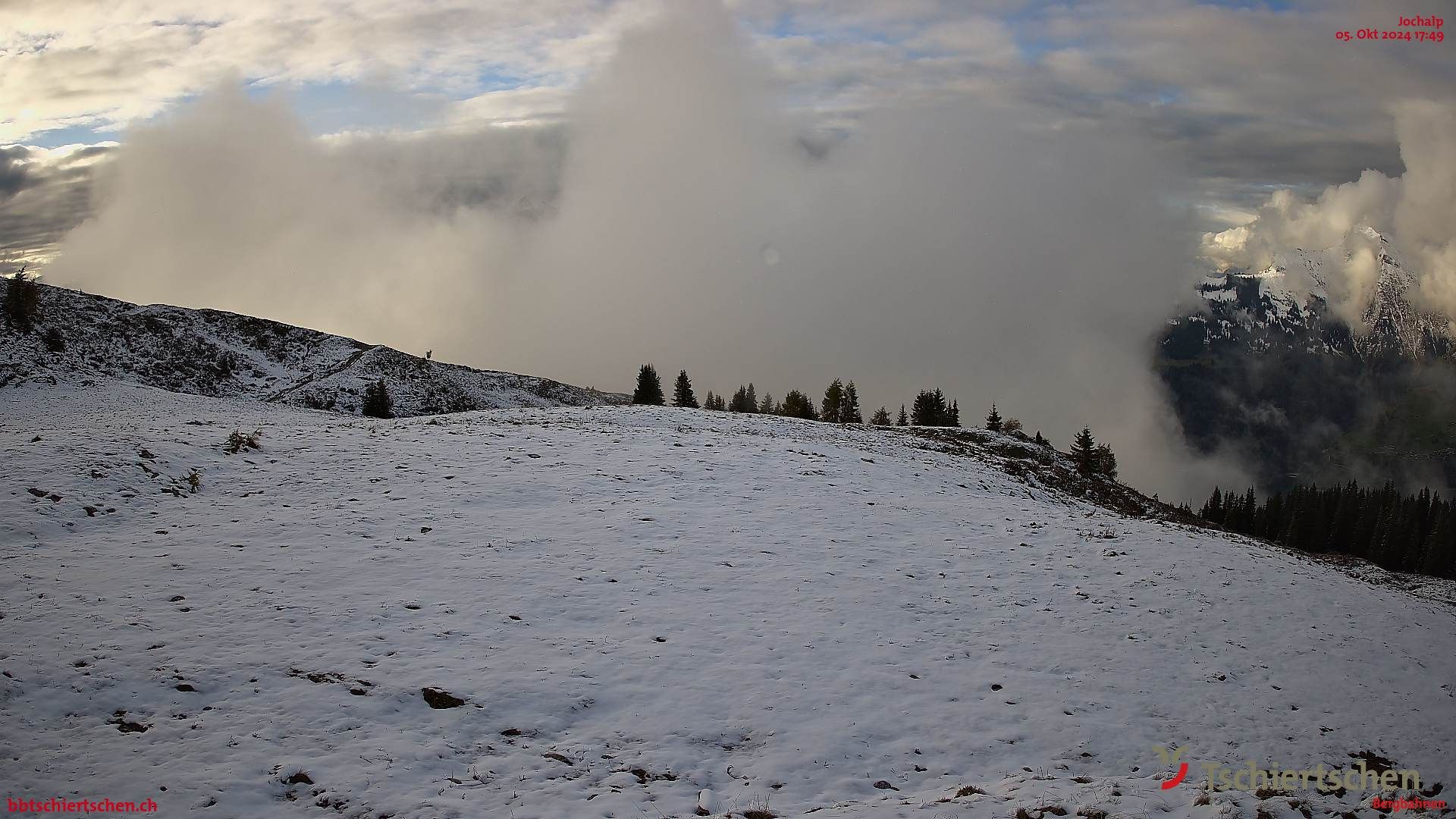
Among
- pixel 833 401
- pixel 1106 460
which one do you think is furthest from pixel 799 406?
pixel 1106 460

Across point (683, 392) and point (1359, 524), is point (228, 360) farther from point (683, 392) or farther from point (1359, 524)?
point (1359, 524)

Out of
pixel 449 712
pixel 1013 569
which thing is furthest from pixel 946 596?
pixel 449 712

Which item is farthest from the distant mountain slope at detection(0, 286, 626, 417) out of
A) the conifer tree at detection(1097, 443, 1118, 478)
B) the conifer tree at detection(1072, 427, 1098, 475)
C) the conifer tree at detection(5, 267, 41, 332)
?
the conifer tree at detection(1097, 443, 1118, 478)

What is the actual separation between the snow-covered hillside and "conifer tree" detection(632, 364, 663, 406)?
49.3m

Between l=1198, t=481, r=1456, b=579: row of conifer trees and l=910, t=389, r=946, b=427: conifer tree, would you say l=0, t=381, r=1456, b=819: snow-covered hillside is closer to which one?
l=910, t=389, r=946, b=427: conifer tree

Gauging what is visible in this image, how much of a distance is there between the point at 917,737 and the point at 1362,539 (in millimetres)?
145932

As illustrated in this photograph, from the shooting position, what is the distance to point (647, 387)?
74375mm

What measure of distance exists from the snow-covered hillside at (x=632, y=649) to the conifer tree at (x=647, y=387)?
1942 inches

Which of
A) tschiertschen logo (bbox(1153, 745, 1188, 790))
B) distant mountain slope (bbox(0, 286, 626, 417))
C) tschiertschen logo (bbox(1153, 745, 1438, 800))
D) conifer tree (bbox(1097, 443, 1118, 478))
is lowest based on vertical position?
conifer tree (bbox(1097, 443, 1118, 478))

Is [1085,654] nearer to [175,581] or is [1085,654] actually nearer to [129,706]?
[129,706]

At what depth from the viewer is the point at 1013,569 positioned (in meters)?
18.8

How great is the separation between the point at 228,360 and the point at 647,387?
38.8 meters

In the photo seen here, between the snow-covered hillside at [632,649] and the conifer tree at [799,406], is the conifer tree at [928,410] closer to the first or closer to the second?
the conifer tree at [799,406]

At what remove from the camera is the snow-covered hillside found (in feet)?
31.0
